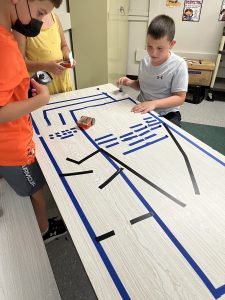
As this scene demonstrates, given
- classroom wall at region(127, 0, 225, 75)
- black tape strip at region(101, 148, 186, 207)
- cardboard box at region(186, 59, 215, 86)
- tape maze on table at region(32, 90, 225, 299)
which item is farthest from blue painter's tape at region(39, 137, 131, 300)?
classroom wall at region(127, 0, 225, 75)

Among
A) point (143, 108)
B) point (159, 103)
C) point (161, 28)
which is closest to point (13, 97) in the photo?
point (143, 108)

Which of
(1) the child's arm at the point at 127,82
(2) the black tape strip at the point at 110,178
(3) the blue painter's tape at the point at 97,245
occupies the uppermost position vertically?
(1) the child's arm at the point at 127,82

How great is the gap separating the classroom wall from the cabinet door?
0.25 m

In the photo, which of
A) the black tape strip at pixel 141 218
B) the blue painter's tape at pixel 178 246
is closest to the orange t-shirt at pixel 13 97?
the blue painter's tape at pixel 178 246

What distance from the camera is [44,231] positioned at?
137 cm

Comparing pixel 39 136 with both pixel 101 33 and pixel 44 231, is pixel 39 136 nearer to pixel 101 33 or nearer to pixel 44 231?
pixel 44 231

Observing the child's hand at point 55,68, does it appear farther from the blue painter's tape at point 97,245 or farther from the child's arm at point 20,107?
the blue painter's tape at point 97,245

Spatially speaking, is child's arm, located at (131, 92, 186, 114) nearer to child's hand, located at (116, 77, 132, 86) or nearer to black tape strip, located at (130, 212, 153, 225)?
child's hand, located at (116, 77, 132, 86)

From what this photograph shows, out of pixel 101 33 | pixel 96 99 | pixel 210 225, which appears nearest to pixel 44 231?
pixel 96 99

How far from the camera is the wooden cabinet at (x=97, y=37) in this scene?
90.3 inches

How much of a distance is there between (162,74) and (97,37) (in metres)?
1.23

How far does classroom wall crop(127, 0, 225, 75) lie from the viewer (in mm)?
3059

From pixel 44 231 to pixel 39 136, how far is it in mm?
589

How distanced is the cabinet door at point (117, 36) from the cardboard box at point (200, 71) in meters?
0.93
